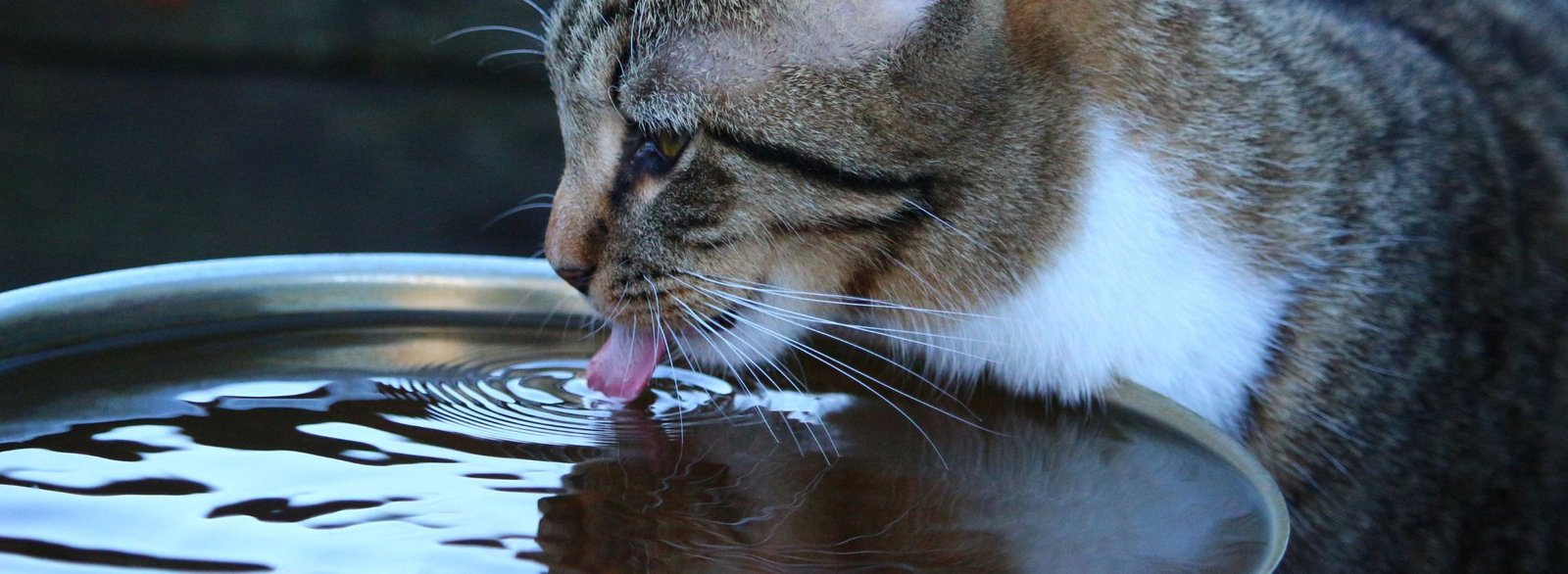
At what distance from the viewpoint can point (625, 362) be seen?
1.29 meters

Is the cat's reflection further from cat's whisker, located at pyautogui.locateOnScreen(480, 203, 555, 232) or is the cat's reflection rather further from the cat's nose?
cat's whisker, located at pyautogui.locateOnScreen(480, 203, 555, 232)

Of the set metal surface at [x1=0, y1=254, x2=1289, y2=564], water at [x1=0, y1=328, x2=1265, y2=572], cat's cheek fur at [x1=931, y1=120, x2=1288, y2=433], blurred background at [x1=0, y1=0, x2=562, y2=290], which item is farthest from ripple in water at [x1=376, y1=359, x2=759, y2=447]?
A: blurred background at [x1=0, y1=0, x2=562, y2=290]

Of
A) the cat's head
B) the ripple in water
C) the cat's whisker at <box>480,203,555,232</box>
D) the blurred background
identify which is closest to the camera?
the ripple in water

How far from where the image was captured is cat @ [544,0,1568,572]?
124 cm

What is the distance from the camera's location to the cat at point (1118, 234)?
1242 millimetres

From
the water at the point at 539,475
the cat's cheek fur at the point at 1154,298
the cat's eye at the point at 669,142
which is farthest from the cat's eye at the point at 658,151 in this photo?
the cat's cheek fur at the point at 1154,298

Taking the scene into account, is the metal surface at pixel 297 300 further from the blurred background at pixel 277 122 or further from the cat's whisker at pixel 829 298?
the blurred background at pixel 277 122

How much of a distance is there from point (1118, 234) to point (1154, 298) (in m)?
0.07

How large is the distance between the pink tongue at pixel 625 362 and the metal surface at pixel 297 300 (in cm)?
12

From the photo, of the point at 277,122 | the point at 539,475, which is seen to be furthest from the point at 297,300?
the point at 277,122

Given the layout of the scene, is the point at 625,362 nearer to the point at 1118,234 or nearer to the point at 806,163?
the point at 806,163

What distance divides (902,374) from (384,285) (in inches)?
20.7

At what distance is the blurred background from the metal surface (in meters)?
1.49

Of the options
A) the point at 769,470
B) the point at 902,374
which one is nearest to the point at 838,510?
the point at 769,470
